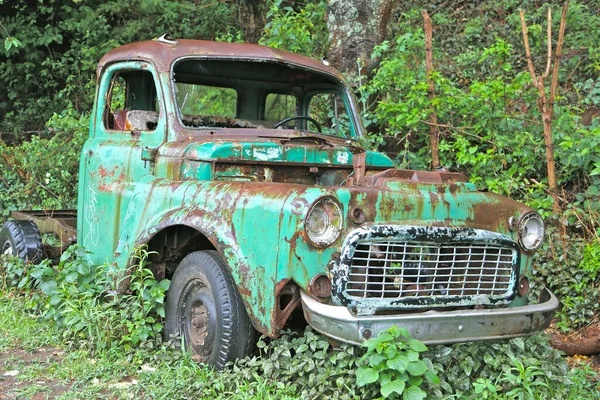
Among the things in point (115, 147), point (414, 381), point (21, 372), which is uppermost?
point (115, 147)

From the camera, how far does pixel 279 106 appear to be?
17.6 feet

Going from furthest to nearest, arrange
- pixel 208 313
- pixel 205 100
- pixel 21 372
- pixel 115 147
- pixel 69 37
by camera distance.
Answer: pixel 69 37 → pixel 205 100 → pixel 115 147 → pixel 21 372 → pixel 208 313

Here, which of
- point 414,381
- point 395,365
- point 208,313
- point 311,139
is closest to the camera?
point 395,365

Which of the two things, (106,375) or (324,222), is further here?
(106,375)

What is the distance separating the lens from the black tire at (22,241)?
18.0 feet

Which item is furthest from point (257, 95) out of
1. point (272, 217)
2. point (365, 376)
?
point (365, 376)

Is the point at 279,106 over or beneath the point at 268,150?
over

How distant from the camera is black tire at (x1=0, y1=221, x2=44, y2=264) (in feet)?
18.0

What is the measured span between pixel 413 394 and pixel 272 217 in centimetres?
104

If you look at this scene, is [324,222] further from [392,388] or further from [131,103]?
[131,103]

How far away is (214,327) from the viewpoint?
355 cm

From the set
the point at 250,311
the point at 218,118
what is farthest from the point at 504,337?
the point at 218,118

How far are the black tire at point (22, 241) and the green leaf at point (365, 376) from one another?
3.43 m

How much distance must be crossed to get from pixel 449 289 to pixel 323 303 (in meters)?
0.68
